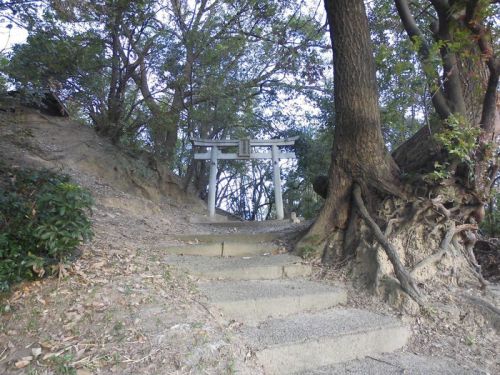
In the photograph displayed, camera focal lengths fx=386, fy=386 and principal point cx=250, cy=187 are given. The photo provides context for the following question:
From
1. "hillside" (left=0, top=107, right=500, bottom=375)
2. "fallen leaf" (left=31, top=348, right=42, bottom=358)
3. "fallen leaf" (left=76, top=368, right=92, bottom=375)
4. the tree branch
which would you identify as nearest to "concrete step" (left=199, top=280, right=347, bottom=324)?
"hillside" (left=0, top=107, right=500, bottom=375)

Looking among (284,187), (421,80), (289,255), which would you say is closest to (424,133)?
(421,80)

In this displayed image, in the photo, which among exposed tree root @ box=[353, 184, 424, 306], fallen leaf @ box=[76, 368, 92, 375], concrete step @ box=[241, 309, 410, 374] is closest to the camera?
fallen leaf @ box=[76, 368, 92, 375]

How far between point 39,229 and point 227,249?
247 cm

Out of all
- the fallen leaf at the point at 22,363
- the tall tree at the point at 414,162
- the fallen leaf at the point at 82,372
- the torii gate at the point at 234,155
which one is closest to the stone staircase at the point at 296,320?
the tall tree at the point at 414,162

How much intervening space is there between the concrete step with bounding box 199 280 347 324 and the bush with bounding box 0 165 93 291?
4.08ft

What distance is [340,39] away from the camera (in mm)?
→ 4730

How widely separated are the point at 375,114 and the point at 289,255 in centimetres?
200

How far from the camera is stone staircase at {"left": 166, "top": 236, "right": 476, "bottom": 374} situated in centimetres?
285

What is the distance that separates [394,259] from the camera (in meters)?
3.88

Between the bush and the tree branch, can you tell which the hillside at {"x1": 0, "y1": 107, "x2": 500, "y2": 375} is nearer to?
the bush

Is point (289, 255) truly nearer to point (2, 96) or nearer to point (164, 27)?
point (2, 96)

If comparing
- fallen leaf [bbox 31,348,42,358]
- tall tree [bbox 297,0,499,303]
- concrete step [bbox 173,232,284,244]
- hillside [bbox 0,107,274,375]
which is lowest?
fallen leaf [bbox 31,348,42,358]

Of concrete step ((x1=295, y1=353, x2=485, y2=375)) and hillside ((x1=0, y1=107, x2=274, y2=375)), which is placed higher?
hillside ((x1=0, y1=107, x2=274, y2=375))

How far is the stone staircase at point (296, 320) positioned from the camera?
2854 mm
